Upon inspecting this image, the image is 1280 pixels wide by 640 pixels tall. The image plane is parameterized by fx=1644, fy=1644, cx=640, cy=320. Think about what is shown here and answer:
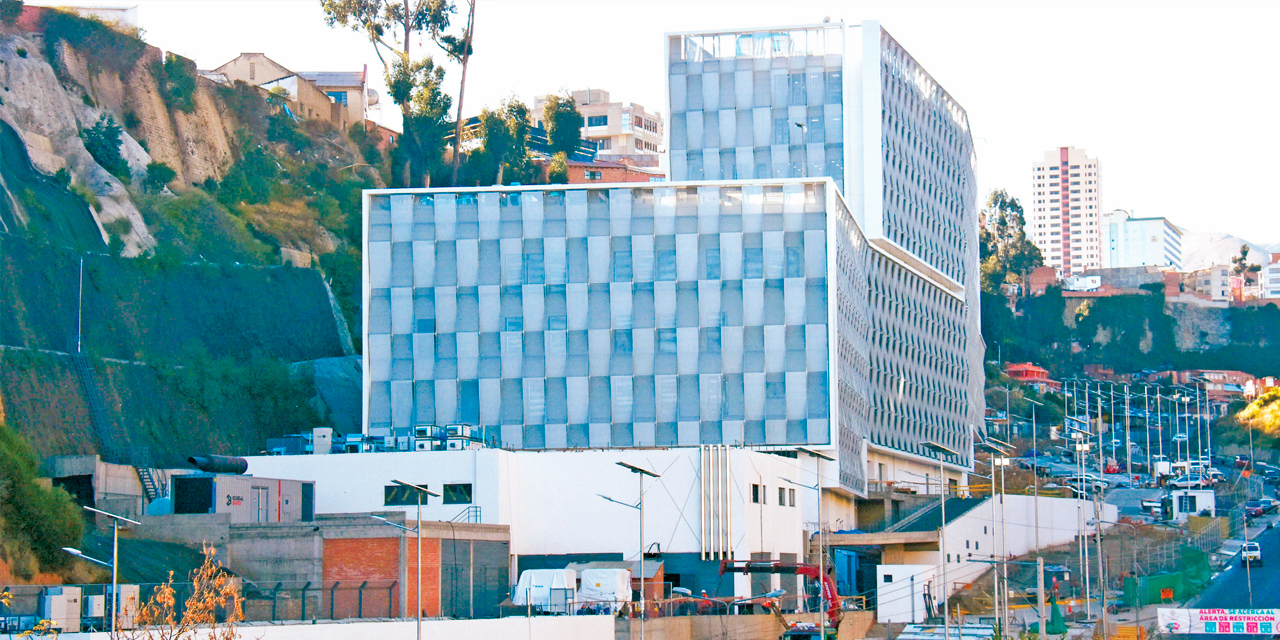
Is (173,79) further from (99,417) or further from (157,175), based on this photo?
(99,417)

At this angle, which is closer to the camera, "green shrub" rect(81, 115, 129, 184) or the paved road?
the paved road

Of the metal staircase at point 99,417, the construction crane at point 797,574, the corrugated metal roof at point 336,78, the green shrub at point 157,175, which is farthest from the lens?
the corrugated metal roof at point 336,78

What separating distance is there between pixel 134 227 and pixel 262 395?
609 inches

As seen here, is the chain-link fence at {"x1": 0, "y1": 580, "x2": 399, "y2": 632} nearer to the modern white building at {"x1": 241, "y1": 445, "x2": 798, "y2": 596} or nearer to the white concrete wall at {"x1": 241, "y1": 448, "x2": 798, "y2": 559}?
the white concrete wall at {"x1": 241, "y1": 448, "x2": 798, "y2": 559}

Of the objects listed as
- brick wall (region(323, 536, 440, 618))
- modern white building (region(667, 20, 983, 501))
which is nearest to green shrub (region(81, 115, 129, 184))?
modern white building (region(667, 20, 983, 501))

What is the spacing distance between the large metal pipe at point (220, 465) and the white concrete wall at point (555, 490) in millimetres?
1857

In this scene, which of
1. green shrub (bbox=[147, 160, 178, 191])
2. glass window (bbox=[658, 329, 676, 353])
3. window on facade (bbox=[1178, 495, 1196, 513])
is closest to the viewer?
glass window (bbox=[658, 329, 676, 353])

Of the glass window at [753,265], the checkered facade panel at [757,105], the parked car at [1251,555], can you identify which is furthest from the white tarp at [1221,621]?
the checkered facade panel at [757,105]

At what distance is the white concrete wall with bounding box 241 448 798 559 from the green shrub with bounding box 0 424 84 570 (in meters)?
19.9

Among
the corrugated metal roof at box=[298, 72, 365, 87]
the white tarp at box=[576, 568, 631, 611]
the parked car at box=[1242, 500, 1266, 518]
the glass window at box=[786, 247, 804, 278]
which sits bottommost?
the white tarp at box=[576, 568, 631, 611]

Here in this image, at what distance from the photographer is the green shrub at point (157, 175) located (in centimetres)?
12356

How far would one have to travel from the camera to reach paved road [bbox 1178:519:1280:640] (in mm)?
85375

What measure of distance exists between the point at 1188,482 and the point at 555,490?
308 feet

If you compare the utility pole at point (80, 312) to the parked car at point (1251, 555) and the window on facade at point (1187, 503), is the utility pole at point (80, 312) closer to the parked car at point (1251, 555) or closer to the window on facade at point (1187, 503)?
the parked car at point (1251, 555)
